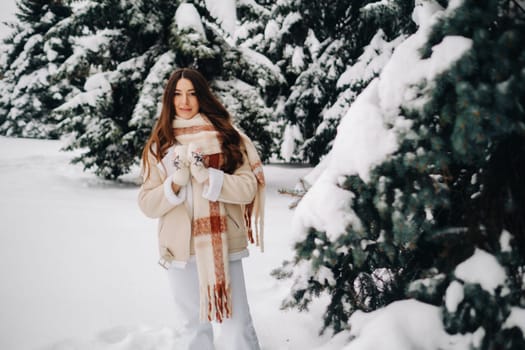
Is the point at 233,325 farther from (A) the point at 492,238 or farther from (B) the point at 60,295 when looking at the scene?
(B) the point at 60,295

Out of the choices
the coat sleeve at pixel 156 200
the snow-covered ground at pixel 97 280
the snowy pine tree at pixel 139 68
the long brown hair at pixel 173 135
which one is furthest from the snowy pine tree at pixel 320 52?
the coat sleeve at pixel 156 200

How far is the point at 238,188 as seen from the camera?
214 cm

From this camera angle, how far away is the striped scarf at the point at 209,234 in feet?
6.95

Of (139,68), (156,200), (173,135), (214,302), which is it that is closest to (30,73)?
(139,68)

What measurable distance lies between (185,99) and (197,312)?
4.16 feet

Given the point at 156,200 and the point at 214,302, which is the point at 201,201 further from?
the point at 214,302

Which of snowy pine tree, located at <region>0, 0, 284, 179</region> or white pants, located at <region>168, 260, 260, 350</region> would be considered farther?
snowy pine tree, located at <region>0, 0, 284, 179</region>

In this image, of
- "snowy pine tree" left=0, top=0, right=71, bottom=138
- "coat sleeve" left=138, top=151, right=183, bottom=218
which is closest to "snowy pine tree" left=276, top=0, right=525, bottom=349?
"coat sleeve" left=138, top=151, right=183, bottom=218

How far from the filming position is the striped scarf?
2119 millimetres

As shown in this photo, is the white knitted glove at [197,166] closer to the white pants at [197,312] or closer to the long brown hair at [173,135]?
the long brown hair at [173,135]

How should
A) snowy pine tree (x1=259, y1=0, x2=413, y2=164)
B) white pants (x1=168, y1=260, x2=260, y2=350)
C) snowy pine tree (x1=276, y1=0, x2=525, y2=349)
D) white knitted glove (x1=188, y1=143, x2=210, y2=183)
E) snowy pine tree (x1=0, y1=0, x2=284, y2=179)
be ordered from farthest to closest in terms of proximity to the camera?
snowy pine tree (x1=0, y1=0, x2=284, y2=179), snowy pine tree (x1=259, y1=0, x2=413, y2=164), white pants (x1=168, y1=260, x2=260, y2=350), white knitted glove (x1=188, y1=143, x2=210, y2=183), snowy pine tree (x1=276, y1=0, x2=525, y2=349)

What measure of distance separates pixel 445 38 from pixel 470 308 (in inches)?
37.2

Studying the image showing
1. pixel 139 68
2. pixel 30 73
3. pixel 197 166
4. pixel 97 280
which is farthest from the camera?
pixel 30 73

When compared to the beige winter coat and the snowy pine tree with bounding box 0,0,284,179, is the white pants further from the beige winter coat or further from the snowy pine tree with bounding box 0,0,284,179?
the snowy pine tree with bounding box 0,0,284,179
